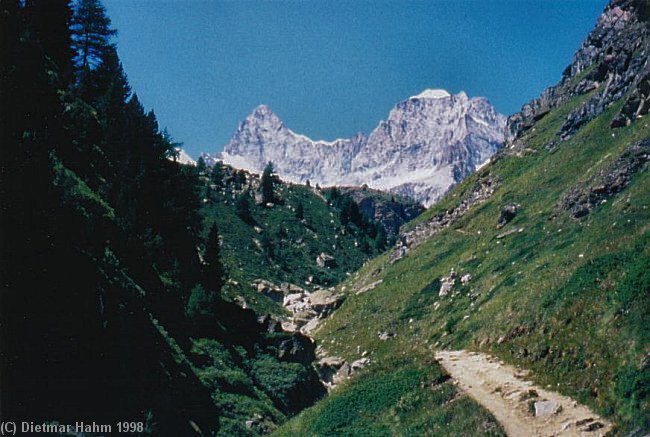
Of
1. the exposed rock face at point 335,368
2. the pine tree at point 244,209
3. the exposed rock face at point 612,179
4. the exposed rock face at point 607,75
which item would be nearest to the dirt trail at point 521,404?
the exposed rock face at point 335,368

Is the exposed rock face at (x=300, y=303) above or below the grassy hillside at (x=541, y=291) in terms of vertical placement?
above

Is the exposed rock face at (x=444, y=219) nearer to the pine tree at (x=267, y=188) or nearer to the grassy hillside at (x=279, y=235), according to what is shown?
the grassy hillside at (x=279, y=235)

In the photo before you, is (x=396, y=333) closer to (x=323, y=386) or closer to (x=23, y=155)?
(x=323, y=386)

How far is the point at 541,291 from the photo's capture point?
25.6 m

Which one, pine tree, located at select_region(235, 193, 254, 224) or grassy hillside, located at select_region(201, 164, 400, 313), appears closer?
grassy hillside, located at select_region(201, 164, 400, 313)

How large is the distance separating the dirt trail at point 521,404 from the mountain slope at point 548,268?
1.79 ft

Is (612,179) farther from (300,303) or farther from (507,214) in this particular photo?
(300,303)

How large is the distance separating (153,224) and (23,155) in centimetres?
2401

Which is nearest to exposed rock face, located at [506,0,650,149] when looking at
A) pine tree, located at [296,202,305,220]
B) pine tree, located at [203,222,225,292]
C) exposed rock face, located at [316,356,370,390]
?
exposed rock face, located at [316,356,370,390]

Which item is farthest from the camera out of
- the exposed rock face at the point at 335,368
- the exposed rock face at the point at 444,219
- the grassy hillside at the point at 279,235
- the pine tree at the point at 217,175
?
the pine tree at the point at 217,175

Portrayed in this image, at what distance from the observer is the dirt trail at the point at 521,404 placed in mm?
14938

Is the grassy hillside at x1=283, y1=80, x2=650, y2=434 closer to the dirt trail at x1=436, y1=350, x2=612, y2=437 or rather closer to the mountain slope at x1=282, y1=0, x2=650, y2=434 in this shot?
the mountain slope at x1=282, y1=0, x2=650, y2=434

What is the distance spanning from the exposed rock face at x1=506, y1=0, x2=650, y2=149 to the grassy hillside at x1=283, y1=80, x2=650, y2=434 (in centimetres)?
334

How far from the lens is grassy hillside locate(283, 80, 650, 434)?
1722cm
